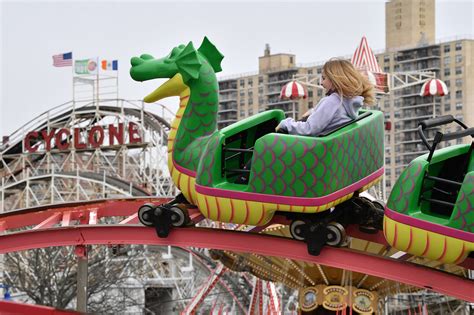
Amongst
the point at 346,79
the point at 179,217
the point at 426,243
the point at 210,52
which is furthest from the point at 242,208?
the point at 210,52

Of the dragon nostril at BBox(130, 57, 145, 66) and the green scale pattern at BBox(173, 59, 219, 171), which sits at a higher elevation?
the dragon nostril at BBox(130, 57, 145, 66)

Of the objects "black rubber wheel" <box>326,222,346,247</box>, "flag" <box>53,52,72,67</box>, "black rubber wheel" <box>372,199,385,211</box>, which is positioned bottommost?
"black rubber wheel" <box>326,222,346,247</box>

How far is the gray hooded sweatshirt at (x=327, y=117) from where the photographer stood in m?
8.47

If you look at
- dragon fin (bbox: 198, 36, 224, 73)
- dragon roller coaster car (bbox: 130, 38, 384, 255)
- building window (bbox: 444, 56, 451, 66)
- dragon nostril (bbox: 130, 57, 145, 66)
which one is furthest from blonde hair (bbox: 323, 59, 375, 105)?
building window (bbox: 444, 56, 451, 66)

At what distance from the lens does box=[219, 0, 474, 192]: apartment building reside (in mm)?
78625

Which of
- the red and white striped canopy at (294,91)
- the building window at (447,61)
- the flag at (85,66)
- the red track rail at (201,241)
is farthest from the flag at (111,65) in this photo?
the building window at (447,61)

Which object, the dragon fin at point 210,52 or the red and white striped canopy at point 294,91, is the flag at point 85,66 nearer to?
the red and white striped canopy at point 294,91

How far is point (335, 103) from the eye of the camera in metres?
8.51

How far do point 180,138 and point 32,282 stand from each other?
18741 mm

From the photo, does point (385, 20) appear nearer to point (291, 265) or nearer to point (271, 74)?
point (271, 74)

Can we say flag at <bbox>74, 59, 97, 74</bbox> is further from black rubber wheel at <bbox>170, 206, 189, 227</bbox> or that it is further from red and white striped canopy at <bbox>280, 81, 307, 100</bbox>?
black rubber wheel at <bbox>170, 206, 189, 227</bbox>

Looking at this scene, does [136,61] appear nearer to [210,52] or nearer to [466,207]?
[210,52]

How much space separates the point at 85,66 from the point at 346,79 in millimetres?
30578

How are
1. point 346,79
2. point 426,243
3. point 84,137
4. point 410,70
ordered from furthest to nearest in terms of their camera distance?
point 410,70, point 84,137, point 346,79, point 426,243
